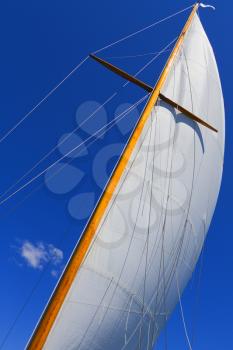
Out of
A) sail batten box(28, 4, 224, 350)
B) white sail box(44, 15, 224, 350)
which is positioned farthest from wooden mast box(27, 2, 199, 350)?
white sail box(44, 15, 224, 350)

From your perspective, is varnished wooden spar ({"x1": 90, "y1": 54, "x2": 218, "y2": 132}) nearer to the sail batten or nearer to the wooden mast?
the sail batten

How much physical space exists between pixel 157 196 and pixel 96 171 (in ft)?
7.83

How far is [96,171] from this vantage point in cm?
851

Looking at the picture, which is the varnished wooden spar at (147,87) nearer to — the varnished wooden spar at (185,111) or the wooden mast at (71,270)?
the varnished wooden spar at (185,111)

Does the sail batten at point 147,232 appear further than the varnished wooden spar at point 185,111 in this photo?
No

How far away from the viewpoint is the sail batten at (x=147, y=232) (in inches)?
182

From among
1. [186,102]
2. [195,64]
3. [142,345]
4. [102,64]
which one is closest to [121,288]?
[142,345]

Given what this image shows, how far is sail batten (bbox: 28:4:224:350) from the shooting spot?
15.2 feet

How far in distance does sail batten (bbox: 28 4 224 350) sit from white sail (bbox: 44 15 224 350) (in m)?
0.01

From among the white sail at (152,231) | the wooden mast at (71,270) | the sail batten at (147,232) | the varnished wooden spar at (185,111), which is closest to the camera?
the wooden mast at (71,270)

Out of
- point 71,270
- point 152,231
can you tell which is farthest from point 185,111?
point 71,270

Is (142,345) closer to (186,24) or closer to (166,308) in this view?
(166,308)

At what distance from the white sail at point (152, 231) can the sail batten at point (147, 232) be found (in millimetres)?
14

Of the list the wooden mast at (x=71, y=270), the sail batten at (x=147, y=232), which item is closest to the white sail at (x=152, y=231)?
the sail batten at (x=147, y=232)
